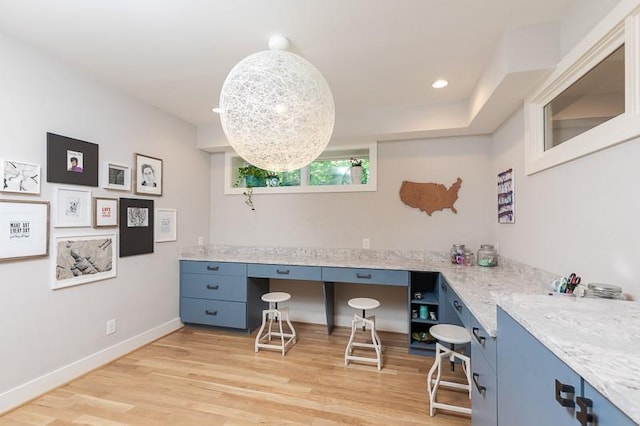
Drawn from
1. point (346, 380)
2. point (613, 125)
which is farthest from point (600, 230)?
point (346, 380)

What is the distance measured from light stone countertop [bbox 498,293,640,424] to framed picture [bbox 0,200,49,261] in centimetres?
287

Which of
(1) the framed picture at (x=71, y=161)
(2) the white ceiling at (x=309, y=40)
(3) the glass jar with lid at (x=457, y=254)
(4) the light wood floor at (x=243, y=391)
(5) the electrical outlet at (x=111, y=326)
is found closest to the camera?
(2) the white ceiling at (x=309, y=40)

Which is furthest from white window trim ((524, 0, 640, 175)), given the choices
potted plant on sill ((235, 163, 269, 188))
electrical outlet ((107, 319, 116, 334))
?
electrical outlet ((107, 319, 116, 334))

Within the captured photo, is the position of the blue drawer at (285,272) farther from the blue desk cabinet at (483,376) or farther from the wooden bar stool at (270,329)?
the blue desk cabinet at (483,376)

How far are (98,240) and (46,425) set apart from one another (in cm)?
132

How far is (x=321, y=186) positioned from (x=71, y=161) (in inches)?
93.4

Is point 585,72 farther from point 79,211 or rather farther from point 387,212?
point 79,211

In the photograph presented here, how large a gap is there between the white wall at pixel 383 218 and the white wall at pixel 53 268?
1.00m

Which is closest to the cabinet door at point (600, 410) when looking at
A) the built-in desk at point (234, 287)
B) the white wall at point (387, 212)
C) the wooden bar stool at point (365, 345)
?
the wooden bar stool at point (365, 345)

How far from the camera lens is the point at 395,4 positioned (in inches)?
65.2

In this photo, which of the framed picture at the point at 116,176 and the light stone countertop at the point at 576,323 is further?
the framed picture at the point at 116,176

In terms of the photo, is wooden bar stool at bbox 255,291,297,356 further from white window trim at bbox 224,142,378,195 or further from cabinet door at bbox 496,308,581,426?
cabinet door at bbox 496,308,581,426

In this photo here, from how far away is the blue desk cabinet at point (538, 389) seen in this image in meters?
0.65

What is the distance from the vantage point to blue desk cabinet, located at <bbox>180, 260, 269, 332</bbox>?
127 inches
